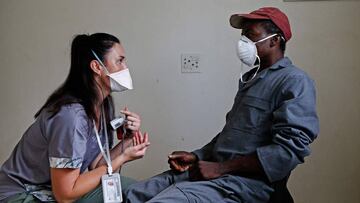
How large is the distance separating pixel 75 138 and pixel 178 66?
0.90 meters

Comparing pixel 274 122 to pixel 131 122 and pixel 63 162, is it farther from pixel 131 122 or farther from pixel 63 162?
pixel 63 162

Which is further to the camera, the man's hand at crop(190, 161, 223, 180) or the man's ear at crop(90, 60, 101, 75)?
the man's ear at crop(90, 60, 101, 75)

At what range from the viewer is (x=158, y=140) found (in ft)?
6.84

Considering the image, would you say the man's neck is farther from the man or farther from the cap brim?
the cap brim

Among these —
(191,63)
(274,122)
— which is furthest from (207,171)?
(191,63)

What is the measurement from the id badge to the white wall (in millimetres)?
764

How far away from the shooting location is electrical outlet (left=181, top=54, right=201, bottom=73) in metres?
2.04

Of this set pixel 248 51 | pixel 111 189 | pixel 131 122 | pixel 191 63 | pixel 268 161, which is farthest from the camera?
pixel 191 63

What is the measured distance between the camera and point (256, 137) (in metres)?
1.32

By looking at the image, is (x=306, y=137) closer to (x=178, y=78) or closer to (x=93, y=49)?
(x=93, y=49)

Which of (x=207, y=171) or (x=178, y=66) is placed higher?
(x=178, y=66)

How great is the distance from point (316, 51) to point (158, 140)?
2.98 feet

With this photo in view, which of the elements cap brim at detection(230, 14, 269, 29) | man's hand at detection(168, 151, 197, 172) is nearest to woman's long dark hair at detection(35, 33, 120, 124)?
man's hand at detection(168, 151, 197, 172)

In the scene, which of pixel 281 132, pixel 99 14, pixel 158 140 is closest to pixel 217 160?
pixel 281 132
